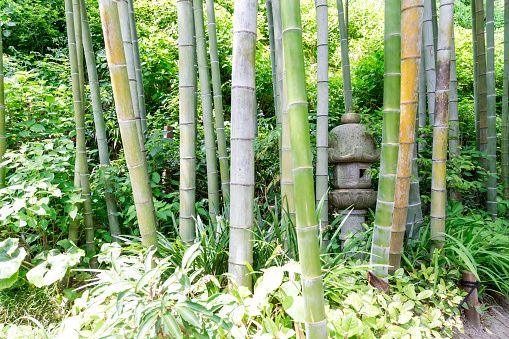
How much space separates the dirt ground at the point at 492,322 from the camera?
1.78m

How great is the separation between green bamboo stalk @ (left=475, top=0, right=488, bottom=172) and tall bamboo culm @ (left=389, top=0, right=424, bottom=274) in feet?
6.05

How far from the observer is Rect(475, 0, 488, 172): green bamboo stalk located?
9.16 feet

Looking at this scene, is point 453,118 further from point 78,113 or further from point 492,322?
point 78,113

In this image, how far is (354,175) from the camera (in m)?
2.44

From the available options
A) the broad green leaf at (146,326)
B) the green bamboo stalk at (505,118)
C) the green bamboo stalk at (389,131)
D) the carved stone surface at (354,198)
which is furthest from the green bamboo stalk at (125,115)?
the green bamboo stalk at (505,118)

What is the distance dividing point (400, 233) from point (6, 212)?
2.12 metres

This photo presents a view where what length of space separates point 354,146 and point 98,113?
1.87 m

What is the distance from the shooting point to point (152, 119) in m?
3.90

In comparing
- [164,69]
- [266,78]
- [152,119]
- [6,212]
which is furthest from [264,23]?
[6,212]

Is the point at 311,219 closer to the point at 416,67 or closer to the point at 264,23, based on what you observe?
the point at 416,67

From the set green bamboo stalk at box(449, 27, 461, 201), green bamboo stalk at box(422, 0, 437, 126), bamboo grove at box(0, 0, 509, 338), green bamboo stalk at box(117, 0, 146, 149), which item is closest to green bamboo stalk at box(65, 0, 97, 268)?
bamboo grove at box(0, 0, 509, 338)

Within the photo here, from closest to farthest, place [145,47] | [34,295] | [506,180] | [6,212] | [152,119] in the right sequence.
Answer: [6,212], [34,295], [506,180], [152,119], [145,47]

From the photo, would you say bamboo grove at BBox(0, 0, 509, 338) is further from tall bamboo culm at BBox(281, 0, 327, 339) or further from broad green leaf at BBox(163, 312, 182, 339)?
broad green leaf at BBox(163, 312, 182, 339)

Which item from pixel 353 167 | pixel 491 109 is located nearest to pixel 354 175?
pixel 353 167
